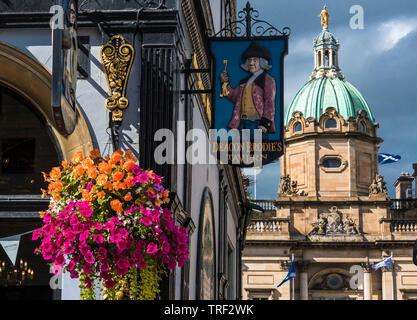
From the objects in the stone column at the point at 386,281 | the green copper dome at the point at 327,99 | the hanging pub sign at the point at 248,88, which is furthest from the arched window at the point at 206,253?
the green copper dome at the point at 327,99

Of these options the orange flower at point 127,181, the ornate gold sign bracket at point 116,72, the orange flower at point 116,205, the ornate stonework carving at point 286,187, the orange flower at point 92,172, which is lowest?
the orange flower at point 116,205

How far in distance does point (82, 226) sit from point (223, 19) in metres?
16.1

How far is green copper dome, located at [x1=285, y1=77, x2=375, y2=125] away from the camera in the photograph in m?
67.3

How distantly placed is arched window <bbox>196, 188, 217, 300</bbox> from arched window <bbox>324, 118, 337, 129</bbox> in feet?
156

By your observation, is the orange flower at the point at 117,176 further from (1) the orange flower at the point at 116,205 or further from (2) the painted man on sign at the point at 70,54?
(2) the painted man on sign at the point at 70,54

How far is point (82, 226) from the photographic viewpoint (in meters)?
8.39

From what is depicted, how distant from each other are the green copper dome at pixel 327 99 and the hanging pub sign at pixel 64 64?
57.4 m

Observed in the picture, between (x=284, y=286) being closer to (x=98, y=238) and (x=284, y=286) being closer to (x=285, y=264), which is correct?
(x=285, y=264)

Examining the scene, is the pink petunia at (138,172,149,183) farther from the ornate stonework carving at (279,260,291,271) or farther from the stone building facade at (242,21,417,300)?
the ornate stonework carving at (279,260,291,271)

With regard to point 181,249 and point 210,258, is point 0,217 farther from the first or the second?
point 210,258

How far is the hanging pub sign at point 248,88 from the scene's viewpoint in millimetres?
14086

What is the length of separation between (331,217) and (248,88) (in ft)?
157

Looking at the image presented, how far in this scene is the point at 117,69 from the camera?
11945 millimetres
